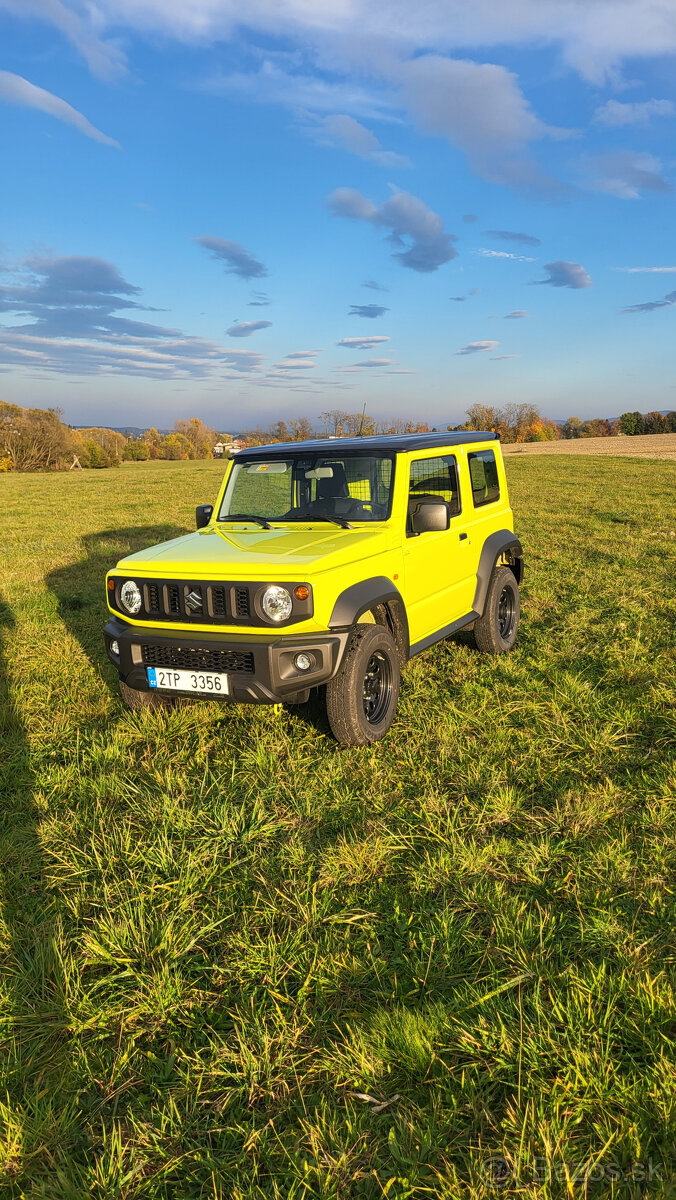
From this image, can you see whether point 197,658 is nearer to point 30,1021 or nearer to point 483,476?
point 30,1021

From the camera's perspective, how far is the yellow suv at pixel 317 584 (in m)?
3.68

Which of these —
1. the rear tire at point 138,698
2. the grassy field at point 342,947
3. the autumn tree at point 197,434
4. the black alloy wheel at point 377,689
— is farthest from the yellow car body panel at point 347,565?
the autumn tree at point 197,434

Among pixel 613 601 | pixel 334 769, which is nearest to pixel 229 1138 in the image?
pixel 334 769

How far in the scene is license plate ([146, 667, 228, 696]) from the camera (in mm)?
3742

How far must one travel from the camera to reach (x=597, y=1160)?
5.54 ft

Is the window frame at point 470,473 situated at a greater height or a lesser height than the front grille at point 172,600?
greater

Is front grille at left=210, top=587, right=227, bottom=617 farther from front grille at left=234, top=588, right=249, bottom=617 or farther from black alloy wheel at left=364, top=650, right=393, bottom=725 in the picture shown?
black alloy wheel at left=364, top=650, right=393, bottom=725

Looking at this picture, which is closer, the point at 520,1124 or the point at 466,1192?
the point at 466,1192

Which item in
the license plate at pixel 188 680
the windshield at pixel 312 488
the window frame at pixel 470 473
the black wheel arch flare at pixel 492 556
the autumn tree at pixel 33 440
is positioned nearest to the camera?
the license plate at pixel 188 680

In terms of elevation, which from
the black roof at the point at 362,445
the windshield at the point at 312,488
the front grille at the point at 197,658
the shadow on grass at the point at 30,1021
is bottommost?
the shadow on grass at the point at 30,1021

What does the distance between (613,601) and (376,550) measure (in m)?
4.03

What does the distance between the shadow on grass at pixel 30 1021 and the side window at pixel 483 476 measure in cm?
408

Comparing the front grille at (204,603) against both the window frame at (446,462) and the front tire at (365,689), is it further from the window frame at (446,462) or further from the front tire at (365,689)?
the window frame at (446,462)

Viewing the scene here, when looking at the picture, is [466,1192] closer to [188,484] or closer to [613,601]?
[613,601]
